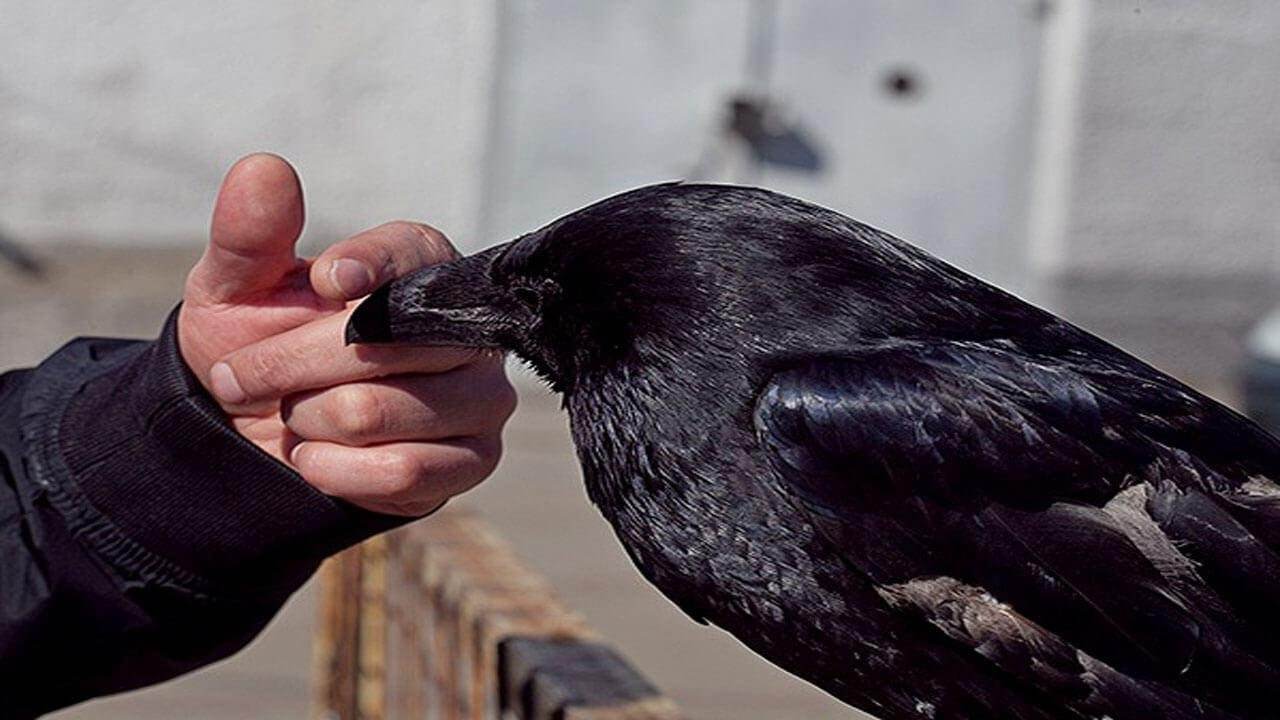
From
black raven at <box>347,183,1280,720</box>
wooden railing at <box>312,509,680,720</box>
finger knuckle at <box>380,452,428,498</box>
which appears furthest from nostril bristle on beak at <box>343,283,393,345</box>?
wooden railing at <box>312,509,680,720</box>

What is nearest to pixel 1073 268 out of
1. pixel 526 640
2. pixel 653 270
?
pixel 526 640

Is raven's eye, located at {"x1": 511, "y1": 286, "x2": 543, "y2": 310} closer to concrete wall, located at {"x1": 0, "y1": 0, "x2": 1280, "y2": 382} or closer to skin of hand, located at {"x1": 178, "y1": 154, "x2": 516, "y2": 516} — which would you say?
skin of hand, located at {"x1": 178, "y1": 154, "x2": 516, "y2": 516}

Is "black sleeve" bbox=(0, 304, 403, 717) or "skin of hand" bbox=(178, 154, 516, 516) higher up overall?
"skin of hand" bbox=(178, 154, 516, 516)

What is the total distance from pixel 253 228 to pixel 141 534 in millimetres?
362

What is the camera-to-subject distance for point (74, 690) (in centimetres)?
241

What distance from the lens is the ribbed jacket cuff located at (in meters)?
2.22

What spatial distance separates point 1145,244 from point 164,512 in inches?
398

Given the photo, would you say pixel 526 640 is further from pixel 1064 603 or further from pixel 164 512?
pixel 1064 603

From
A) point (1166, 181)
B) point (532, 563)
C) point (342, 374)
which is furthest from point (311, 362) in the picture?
point (1166, 181)

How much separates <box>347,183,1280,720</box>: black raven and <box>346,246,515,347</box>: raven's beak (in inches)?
4.9

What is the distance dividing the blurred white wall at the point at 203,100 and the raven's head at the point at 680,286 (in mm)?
8842

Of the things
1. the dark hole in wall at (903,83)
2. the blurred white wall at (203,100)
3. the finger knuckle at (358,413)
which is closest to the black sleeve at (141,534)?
the finger knuckle at (358,413)

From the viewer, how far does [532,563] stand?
303 inches

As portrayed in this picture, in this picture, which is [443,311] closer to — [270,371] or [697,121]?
[270,371]
